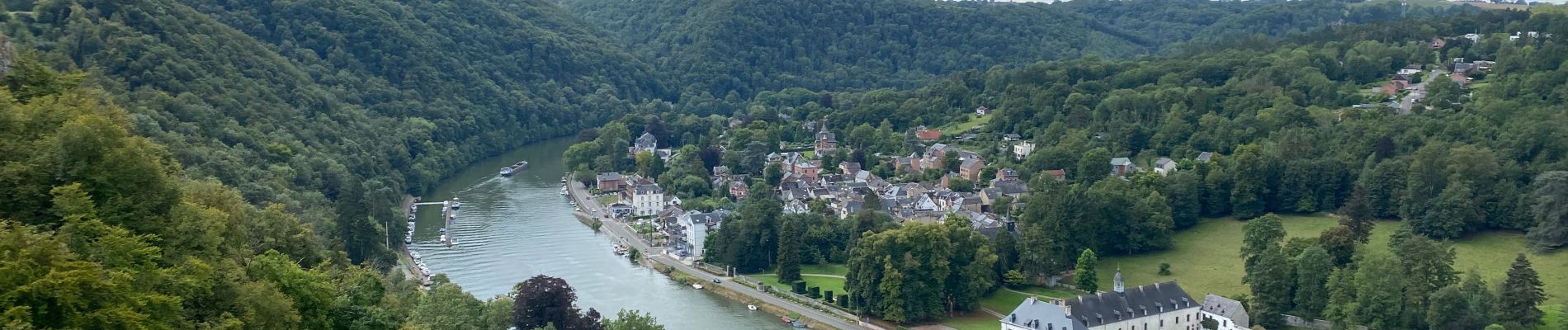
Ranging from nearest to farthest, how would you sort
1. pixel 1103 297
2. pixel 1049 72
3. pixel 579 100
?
pixel 1103 297
pixel 1049 72
pixel 579 100

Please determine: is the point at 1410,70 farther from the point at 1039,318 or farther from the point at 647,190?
the point at 1039,318

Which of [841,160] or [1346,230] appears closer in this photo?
[1346,230]

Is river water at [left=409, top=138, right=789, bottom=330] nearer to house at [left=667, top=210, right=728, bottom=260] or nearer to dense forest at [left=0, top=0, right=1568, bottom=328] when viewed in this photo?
house at [left=667, top=210, right=728, bottom=260]

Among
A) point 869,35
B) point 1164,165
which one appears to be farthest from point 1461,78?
point 869,35

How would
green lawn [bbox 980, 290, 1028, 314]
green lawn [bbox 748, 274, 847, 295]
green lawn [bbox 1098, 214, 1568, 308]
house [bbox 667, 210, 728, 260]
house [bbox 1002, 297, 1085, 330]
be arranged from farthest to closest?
1. house [bbox 667, 210, 728, 260]
2. green lawn [bbox 748, 274, 847, 295]
3. green lawn [bbox 980, 290, 1028, 314]
4. green lawn [bbox 1098, 214, 1568, 308]
5. house [bbox 1002, 297, 1085, 330]

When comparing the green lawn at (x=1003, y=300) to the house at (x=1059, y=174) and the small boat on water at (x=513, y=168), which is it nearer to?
the house at (x=1059, y=174)

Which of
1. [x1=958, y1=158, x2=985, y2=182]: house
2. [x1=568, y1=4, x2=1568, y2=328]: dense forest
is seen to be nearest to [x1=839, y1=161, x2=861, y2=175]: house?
[x1=568, y1=4, x2=1568, y2=328]: dense forest

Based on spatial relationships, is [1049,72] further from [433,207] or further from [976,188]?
[433,207]

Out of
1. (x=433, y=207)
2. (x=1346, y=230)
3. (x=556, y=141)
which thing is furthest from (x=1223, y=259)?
(x=556, y=141)
